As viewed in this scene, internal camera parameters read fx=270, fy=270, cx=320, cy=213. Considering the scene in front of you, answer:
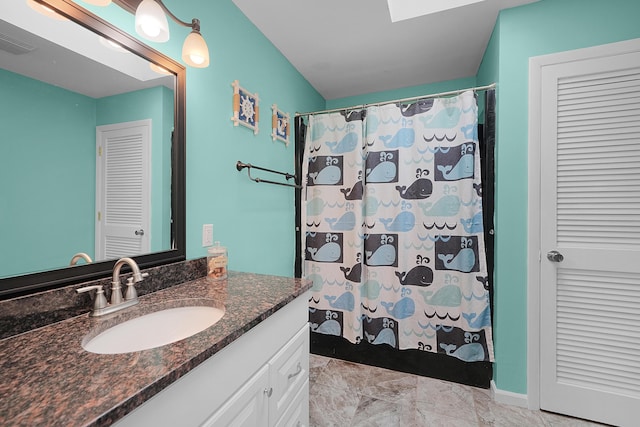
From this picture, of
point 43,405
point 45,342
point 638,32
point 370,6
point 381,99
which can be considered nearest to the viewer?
point 43,405

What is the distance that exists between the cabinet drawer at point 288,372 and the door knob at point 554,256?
1479 millimetres

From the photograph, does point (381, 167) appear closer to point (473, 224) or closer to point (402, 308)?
point (473, 224)

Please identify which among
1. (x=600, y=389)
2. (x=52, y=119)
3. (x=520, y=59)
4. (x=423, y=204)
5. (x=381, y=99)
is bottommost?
(x=600, y=389)

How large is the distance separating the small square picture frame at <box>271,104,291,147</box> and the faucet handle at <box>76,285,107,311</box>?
1.44 meters

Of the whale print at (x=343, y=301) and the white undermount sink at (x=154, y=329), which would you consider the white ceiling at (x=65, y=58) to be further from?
the whale print at (x=343, y=301)

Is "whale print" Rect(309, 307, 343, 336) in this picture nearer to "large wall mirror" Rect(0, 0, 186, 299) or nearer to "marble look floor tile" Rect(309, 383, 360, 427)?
"marble look floor tile" Rect(309, 383, 360, 427)

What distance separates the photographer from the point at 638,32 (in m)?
1.46

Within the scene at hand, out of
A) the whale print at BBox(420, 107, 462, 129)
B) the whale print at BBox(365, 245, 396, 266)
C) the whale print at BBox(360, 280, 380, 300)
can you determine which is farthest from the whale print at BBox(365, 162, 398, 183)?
the whale print at BBox(360, 280, 380, 300)

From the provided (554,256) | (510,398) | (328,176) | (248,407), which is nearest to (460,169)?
(554,256)

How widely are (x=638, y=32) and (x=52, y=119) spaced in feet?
8.93

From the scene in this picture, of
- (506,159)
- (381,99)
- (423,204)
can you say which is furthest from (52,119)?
(381,99)

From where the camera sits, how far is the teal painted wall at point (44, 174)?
2.47 ft

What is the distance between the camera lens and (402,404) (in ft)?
5.53

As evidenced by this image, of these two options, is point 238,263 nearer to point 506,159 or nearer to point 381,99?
point 506,159
